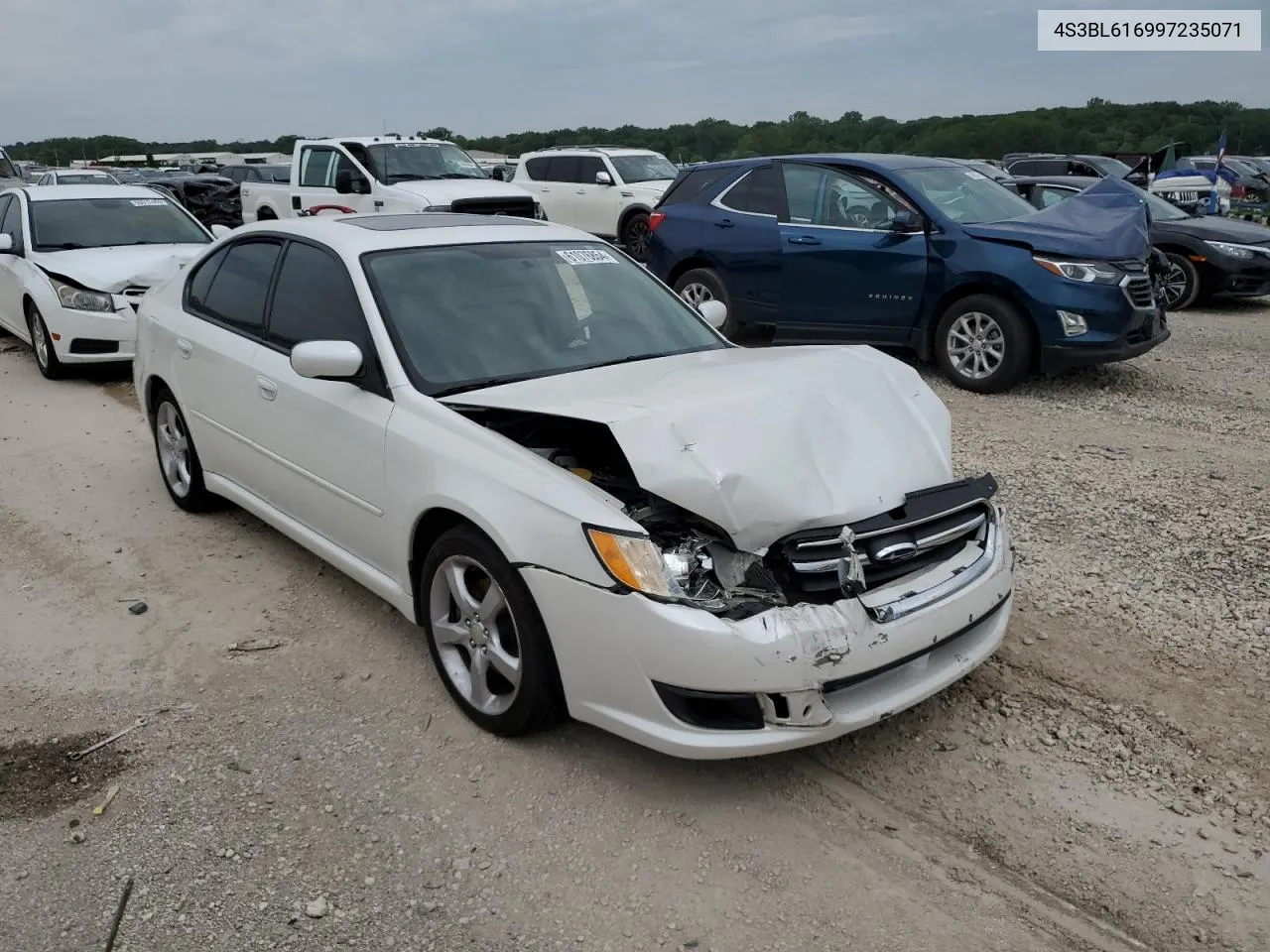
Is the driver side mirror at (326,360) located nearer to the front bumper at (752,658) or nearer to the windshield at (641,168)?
the front bumper at (752,658)

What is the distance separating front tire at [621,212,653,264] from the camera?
51.9 ft

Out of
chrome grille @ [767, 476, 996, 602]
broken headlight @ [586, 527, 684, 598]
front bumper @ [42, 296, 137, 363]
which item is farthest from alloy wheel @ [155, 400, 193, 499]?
chrome grille @ [767, 476, 996, 602]

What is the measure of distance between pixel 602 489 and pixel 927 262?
5.51 meters

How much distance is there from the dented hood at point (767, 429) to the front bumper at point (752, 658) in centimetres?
30

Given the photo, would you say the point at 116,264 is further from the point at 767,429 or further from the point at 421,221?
the point at 767,429

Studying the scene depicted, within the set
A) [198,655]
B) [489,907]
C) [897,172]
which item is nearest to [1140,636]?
[489,907]

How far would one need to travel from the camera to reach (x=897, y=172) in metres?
8.46

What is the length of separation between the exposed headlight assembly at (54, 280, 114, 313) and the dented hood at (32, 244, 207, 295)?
6cm

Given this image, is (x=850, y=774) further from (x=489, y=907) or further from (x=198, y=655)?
(x=198, y=655)

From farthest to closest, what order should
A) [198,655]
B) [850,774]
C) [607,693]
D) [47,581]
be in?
[47,581] < [198,655] < [850,774] < [607,693]

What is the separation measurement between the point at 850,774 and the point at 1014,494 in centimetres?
284

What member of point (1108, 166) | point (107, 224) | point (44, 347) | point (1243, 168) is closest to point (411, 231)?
point (44, 347)

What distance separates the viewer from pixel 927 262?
805cm

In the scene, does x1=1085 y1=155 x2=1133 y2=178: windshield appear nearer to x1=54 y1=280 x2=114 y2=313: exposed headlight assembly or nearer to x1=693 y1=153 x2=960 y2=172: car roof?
x1=693 y1=153 x2=960 y2=172: car roof
